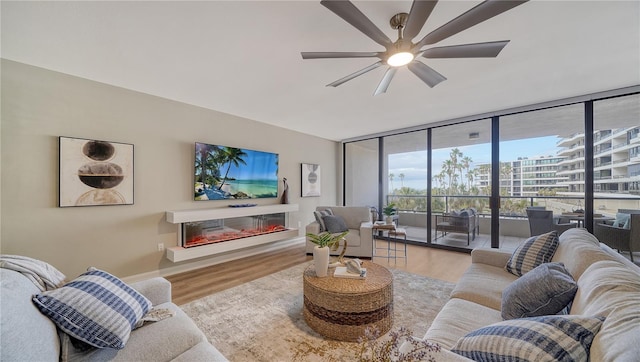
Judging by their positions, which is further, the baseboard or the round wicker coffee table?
the baseboard

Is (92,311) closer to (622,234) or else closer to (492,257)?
(492,257)

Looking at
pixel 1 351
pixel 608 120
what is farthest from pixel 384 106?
pixel 1 351

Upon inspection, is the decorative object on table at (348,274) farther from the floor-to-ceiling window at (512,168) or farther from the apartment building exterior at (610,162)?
the apartment building exterior at (610,162)

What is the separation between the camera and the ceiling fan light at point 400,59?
177 cm

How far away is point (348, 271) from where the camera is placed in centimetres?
224

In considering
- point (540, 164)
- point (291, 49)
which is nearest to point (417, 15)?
point (291, 49)

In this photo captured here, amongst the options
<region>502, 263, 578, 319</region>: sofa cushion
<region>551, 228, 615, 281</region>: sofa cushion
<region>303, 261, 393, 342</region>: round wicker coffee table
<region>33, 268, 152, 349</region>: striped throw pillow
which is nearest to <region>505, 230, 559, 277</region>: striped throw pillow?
<region>551, 228, 615, 281</region>: sofa cushion

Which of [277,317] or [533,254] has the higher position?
[533,254]

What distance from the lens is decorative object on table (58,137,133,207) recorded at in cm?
253

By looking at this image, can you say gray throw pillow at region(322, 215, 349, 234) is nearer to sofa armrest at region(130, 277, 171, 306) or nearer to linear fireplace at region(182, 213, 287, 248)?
linear fireplace at region(182, 213, 287, 248)

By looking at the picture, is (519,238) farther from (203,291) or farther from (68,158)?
(68,158)

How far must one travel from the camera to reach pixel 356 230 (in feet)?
14.0

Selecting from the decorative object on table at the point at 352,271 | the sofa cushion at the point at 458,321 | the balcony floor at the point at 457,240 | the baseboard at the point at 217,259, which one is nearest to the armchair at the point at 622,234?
the balcony floor at the point at 457,240

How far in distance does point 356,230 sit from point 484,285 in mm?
2526
